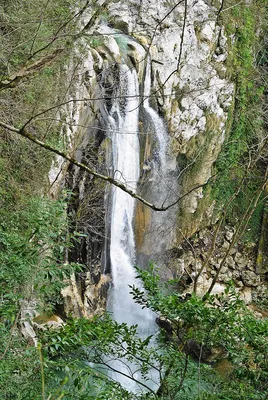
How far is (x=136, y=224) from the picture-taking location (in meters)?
10.1

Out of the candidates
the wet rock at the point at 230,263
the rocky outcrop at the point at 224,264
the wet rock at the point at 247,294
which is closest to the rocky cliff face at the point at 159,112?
the wet rock at the point at 230,263

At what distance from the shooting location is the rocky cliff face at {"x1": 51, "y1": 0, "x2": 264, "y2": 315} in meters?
8.21

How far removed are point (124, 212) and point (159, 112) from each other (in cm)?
241

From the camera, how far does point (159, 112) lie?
1005 centimetres

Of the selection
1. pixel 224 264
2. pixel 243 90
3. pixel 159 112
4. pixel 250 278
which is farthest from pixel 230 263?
pixel 159 112

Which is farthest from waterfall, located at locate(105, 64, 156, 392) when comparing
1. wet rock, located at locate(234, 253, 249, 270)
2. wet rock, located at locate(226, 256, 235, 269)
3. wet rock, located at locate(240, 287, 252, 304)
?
wet rock, located at locate(234, 253, 249, 270)

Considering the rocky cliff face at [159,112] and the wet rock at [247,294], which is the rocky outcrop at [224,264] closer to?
the wet rock at [247,294]

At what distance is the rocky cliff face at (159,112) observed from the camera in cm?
821

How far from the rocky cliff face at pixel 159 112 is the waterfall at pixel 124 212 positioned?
23cm

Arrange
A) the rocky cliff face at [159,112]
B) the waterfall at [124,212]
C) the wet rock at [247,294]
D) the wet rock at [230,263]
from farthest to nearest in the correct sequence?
the wet rock at [230,263]
the wet rock at [247,294]
the waterfall at [124,212]
the rocky cliff face at [159,112]

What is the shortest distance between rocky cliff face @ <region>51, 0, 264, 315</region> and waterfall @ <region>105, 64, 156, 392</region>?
23 centimetres

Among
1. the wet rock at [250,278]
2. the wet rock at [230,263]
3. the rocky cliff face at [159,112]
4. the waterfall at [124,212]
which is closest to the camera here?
the rocky cliff face at [159,112]

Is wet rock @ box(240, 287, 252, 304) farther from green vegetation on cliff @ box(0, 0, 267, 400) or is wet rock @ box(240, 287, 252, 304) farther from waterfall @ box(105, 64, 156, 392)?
green vegetation on cliff @ box(0, 0, 267, 400)

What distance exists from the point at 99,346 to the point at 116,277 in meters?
6.17
